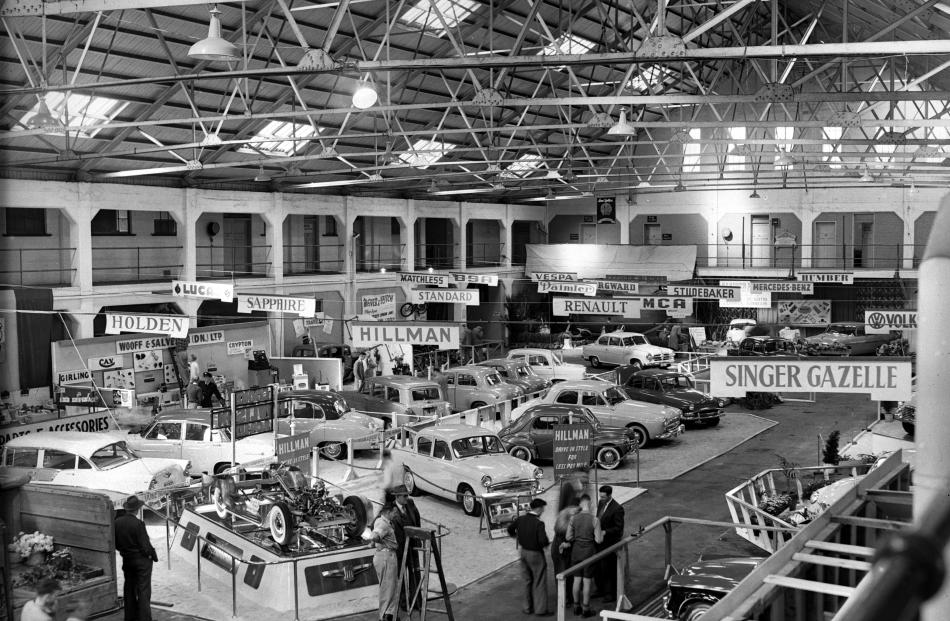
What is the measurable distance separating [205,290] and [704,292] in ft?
53.3

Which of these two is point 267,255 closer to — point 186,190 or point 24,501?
point 186,190

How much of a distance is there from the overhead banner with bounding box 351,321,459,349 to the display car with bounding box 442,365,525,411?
5979 mm

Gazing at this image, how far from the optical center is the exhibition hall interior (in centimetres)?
1230

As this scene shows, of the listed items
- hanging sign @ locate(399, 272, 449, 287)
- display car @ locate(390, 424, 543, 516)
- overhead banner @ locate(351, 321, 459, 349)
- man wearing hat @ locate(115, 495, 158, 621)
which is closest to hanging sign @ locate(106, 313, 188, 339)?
overhead banner @ locate(351, 321, 459, 349)

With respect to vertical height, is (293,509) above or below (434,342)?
below

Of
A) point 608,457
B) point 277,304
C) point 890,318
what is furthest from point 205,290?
point 890,318

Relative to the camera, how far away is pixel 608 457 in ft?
71.1

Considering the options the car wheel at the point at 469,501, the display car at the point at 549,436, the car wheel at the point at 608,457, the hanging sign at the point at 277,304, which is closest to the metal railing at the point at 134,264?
the hanging sign at the point at 277,304

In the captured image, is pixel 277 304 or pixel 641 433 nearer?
pixel 641 433

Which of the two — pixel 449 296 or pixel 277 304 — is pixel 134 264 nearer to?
pixel 277 304

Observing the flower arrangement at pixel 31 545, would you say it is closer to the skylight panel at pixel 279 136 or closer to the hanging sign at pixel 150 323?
the hanging sign at pixel 150 323

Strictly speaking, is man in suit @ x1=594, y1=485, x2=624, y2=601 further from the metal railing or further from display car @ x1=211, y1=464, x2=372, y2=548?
the metal railing

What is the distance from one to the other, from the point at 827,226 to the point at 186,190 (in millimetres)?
30513

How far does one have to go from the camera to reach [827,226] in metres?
47.8
